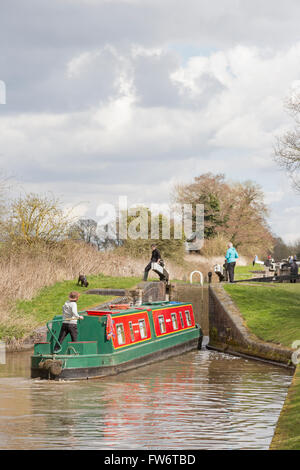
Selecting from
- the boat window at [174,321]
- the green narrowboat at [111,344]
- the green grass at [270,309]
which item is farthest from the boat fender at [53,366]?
the boat window at [174,321]

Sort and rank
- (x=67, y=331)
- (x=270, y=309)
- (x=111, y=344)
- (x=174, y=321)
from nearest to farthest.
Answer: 1. (x=67, y=331)
2. (x=111, y=344)
3. (x=174, y=321)
4. (x=270, y=309)

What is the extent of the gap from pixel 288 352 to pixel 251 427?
21.0 feet

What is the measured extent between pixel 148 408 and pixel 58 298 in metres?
13.9

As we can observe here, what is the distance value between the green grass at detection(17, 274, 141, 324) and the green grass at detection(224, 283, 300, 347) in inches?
186

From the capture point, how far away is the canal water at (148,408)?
387 inches

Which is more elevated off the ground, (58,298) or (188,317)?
(58,298)

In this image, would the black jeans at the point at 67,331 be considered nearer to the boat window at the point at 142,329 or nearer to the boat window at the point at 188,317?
the boat window at the point at 142,329

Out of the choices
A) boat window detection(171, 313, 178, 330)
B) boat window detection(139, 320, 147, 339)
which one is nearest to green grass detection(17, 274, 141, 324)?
boat window detection(171, 313, 178, 330)

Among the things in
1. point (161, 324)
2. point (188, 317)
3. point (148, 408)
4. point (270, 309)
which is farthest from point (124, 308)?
point (148, 408)

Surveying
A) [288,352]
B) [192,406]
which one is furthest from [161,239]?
[192,406]

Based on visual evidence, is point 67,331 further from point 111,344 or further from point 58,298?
point 58,298

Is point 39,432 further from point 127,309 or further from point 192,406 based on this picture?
point 127,309

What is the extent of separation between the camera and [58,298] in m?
25.7

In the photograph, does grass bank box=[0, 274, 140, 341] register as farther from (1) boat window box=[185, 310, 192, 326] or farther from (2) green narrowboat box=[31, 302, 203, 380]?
(1) boat window box=[185, 310, 192, 326]
